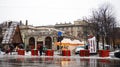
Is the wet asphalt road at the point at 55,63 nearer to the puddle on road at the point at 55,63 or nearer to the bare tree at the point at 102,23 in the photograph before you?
the puddle on road at the point at 55,63

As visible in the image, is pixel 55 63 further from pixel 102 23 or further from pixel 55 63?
pixel 102 23

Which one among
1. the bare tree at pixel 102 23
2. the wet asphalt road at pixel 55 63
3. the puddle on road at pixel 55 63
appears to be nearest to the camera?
the puddle on road at pixel 55 63

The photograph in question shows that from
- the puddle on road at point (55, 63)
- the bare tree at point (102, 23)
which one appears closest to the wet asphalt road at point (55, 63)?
the puddle on road at point (55, 63)

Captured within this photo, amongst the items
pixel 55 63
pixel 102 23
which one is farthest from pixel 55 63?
pixel 102 23

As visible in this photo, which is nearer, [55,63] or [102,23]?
[55,63]

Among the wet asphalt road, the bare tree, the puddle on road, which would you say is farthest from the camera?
the bare tree

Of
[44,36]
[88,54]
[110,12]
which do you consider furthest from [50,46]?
[88,54]

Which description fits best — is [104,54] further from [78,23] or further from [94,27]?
[78,23]

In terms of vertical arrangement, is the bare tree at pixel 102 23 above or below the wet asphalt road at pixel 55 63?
above

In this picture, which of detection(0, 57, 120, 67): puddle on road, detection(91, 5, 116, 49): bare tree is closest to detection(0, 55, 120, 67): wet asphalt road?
detection(0, 57, 120, 67): puddle on road

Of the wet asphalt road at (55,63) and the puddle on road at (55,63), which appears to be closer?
the puddle on road at (55,63)

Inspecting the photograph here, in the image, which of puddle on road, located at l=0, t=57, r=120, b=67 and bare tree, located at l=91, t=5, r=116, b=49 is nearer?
puddle on road, located at l=0, t=57, r=120, b=67

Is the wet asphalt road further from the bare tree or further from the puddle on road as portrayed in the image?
the bare tree

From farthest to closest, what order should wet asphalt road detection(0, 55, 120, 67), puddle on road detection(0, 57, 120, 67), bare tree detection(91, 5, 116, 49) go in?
bare tree detection(91, 5, 116, 49), wet asphalt road detection(0, 55, 120, 67), puddle on road detection(0, 57, 120, 67)
